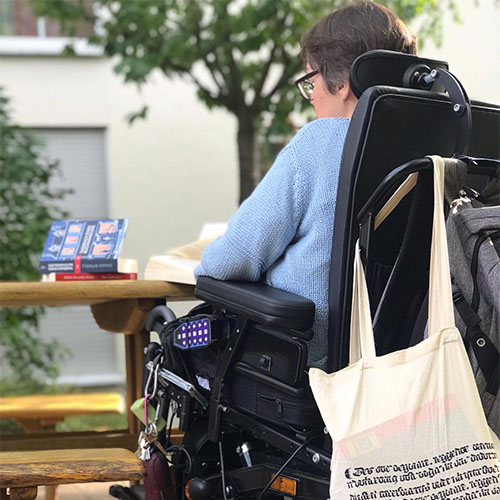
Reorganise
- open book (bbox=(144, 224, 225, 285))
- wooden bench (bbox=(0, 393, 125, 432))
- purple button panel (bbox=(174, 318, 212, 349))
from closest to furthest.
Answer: purple button panel (bbox=(174, 318, 212, 349))
open book (bbox=(144, 224, 225, 285))
wooden bench (bbox=(0, 393, 125, 432))

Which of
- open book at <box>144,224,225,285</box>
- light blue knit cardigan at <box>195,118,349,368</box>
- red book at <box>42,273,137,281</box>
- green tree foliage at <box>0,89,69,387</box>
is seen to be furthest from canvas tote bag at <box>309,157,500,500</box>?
green tree foliage at <box>0,89,69,387</box>

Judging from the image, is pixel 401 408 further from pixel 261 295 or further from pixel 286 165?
pixel 286 165

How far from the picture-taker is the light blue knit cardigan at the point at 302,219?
1.78 m

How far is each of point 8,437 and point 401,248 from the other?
1.83 m

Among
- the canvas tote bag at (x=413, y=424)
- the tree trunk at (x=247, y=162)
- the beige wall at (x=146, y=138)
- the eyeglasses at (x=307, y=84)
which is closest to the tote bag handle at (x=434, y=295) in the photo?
the canvas tote bag at (x=413, y=424)

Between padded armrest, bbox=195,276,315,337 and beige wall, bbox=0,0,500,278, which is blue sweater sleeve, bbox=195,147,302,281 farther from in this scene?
beige wall, bbox=0,0,500,278

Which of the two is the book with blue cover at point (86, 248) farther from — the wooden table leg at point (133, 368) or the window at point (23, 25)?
the window at point (23, 25)

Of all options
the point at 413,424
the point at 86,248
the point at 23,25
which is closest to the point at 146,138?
the point at 23,25

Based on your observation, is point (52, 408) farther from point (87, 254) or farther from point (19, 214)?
point (19, 214)

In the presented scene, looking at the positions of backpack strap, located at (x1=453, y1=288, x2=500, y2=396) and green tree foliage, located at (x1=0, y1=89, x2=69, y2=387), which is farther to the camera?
green tree foliage, located at (x1=0, y1=89, x2=69, y2=387)

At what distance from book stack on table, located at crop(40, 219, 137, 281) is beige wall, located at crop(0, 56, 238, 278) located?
4.86 metres

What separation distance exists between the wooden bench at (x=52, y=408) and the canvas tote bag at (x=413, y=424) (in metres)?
→ 2.20

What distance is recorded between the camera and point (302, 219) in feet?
5.97

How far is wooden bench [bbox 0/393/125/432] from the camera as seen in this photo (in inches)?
141
